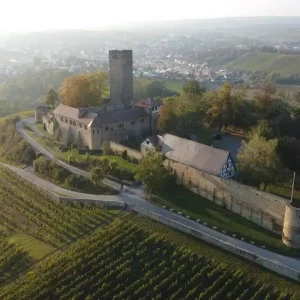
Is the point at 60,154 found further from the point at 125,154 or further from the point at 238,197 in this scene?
the point at 238,197

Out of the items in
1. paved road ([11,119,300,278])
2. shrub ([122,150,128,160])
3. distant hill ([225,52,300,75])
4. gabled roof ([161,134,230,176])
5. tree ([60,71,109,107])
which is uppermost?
tree ([60,71,109,107])

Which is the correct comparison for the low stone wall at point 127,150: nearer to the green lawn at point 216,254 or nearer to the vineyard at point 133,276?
the green lawn at point 216,254

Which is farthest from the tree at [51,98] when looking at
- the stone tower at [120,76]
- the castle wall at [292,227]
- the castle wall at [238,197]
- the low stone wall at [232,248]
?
the castle wall at [292,227]

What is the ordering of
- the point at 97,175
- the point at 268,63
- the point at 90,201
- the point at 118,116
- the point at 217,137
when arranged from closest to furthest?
the point at 90,201, the point at 97,175, the point at 118,116, the point at 217,137, the point at 268,63

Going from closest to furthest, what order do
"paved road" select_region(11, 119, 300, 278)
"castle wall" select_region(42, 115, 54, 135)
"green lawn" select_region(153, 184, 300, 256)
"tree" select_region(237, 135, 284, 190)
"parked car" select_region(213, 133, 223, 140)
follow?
"paved road" select_region(11, 119, 300, 278) → "green lawn" select_region(153, 184, 300, 256) → "tree" select_region(237, 135, 284, 190) → "parked car" select_region(213, 133, 223, 140) → "castle wall" select_region(42, 115, 54, 135)

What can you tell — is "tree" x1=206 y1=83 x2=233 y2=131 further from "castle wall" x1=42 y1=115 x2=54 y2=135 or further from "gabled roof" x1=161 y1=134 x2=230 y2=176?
"castle wall" x1=42 y1=115 x2=54 y2=135

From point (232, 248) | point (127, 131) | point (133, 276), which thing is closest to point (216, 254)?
point (232, 248)

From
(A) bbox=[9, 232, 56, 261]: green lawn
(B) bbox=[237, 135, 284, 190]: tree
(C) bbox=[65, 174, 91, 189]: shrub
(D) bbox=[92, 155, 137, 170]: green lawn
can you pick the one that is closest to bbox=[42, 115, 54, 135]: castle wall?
(D) bbox=[92, 155, 137, 170]: green lawn
